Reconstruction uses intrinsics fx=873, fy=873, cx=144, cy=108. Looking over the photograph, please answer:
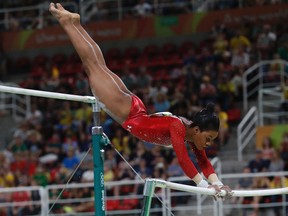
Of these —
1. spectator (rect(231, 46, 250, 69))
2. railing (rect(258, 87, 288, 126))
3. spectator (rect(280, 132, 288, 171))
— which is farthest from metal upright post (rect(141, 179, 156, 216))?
A: spectator (rect(231, 46, 250, 69))

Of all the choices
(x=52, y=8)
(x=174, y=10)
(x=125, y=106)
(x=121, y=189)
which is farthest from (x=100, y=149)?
(x=174, y=10)

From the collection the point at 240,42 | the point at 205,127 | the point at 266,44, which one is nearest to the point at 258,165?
the point at 266,44

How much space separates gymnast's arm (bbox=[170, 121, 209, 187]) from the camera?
7.35 m

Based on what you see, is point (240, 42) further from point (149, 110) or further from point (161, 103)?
point (149, 110)

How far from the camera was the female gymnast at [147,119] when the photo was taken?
24.5 ft

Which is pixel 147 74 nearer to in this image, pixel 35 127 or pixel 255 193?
pixel 35 127

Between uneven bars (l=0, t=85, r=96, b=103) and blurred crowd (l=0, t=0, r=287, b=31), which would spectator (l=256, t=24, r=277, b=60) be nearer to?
blurred crowd (l=0, t=0, r=287, b=31)

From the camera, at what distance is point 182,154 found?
7.34 m

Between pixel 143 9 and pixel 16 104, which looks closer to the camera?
pixel 143 9

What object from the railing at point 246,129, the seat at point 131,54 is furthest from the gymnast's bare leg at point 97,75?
the seat at point 131,54

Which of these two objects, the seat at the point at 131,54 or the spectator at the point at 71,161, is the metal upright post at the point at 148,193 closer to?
the spectator at the point at 71,161

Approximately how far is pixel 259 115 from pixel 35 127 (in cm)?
440

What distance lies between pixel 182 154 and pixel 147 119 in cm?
66

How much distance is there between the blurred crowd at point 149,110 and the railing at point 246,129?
26cm
